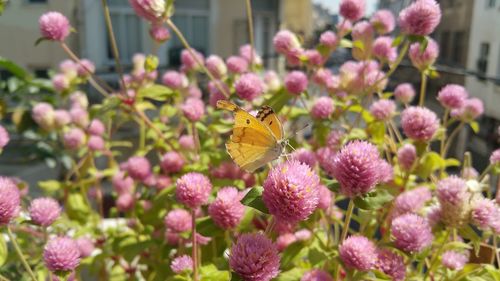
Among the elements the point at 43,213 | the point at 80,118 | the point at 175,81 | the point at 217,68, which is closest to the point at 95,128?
the point at 80,118

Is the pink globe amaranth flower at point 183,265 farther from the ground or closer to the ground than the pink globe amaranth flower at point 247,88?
closer to the ground

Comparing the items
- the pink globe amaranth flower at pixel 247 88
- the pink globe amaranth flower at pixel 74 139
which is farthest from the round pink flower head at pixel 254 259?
the pink globe amaranth flower at pixel 74 139

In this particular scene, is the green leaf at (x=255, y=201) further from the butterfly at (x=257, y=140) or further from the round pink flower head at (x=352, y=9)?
the round pink flower head at (x=352, y=9)

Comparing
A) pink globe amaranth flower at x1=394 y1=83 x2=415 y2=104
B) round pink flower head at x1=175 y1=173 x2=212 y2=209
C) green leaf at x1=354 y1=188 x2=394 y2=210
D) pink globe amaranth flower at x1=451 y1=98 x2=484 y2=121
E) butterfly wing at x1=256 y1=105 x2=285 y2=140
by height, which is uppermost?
butterfly wing at x1=256 y1=105 x2=285 y2=140

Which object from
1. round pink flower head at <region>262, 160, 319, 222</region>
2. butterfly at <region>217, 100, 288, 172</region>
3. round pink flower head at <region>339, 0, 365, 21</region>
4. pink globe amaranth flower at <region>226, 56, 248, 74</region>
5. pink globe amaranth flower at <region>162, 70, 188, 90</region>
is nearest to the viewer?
round pink flower head at <region>262, 160, 319, 222</region>

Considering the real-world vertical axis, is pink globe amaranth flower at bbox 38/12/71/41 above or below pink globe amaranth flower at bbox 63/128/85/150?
above

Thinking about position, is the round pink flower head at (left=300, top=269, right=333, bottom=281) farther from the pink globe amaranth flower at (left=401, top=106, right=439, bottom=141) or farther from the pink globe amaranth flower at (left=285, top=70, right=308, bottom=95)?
the pink globe amaranth flower at (left=285, top=70, right=308, bottom=95)

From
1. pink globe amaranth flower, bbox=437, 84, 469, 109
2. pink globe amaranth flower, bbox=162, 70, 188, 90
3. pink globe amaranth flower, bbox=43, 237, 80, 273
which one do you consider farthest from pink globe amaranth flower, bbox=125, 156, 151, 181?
pink globe amaranth flower, bbox=437, 84, 469, 109
